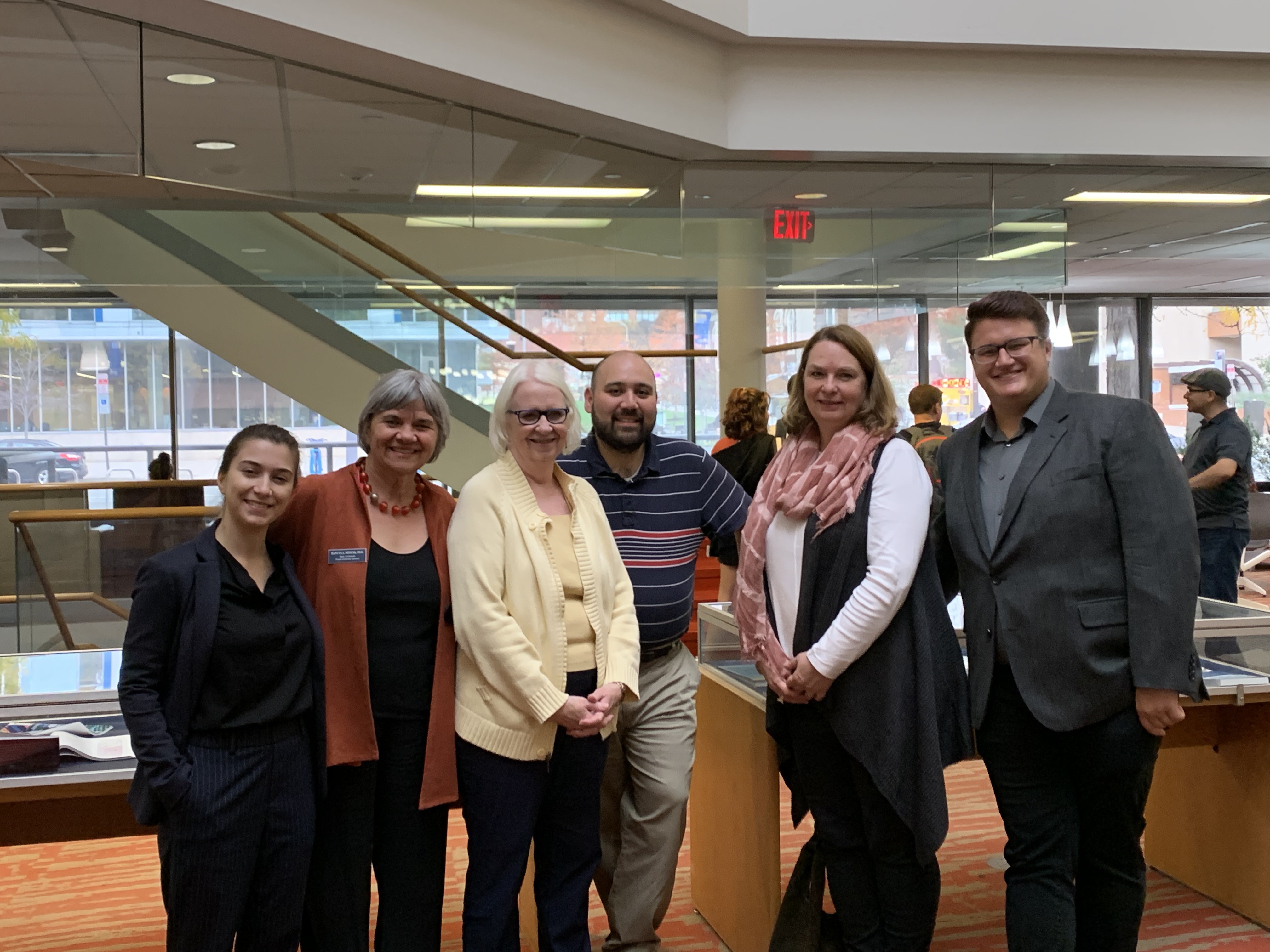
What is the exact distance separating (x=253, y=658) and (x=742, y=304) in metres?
7.17

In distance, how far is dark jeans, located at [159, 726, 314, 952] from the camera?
218cm

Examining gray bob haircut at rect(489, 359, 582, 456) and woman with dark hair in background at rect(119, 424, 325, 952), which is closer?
woman with dark hair in background at rect(119, 424, 325, 952)

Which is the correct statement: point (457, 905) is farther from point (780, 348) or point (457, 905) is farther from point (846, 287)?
point (780, 348)

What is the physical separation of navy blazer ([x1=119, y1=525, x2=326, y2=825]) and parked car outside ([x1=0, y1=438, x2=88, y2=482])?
451cm

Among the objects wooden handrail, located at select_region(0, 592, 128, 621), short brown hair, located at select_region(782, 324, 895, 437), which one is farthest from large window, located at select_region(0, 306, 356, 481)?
short brown hair, located at select_region(782, 324, 895, 437)

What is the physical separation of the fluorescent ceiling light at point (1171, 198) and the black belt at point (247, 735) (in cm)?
764

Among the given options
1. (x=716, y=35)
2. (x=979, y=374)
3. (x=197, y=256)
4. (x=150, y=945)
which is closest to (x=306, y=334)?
(x=197, y=256)

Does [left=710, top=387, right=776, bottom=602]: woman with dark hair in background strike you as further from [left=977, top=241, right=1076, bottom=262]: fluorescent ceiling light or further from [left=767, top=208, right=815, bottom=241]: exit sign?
[left=977, top=241, right=1076, bottom=262]: fluorescent ceiling light

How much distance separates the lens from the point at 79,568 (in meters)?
5.82

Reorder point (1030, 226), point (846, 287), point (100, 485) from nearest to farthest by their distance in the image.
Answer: point (100, 485)
point (846, 287)
point (1030, 226)

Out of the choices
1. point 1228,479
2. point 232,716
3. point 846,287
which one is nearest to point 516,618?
point 232,716

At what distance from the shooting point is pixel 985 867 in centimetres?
390

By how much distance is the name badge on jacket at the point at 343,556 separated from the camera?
7.86 feet

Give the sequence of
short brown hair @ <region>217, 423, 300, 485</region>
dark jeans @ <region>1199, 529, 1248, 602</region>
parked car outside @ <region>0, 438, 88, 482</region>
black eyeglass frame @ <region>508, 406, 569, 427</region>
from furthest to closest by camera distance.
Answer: dark jeans @ <region>1199, 529, 1248, 602</region>
parked car outside @ <region>0, 438, 88, 482</region>
black eyeglass frame @ <region>508, 406, 569, 427</region>
short brown hair @ <region>217, 423, 300, 485</region>
